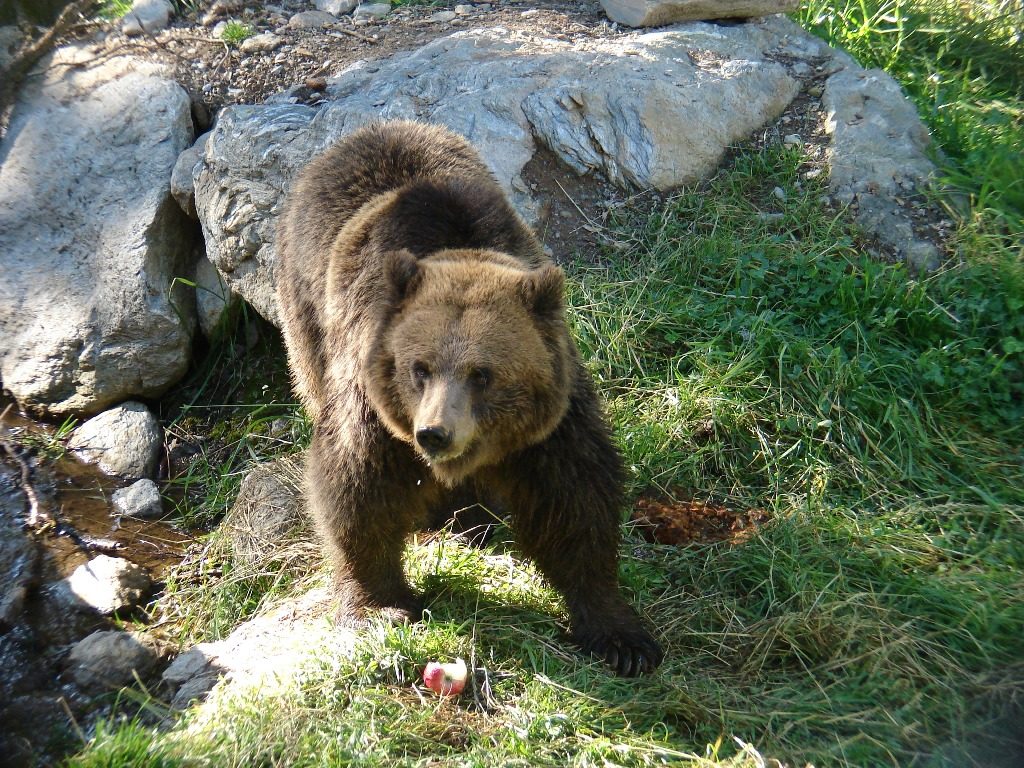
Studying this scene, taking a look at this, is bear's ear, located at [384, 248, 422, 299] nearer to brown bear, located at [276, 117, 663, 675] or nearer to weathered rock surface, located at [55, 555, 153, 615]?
brown bear, located at [276, 117, 663, 675]

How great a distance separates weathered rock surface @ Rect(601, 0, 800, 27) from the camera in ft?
23.0

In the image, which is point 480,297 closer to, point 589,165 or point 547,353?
point 547,353

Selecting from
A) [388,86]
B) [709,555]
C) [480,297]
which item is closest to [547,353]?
[480,297]

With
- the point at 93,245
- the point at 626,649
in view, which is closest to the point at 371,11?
the point at 93,245

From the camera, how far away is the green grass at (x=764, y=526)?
354cm

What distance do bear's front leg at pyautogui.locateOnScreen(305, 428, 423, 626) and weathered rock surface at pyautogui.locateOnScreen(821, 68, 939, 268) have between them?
11.7 feet

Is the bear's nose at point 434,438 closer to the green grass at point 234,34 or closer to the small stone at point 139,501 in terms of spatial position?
the small stone at point 139,501

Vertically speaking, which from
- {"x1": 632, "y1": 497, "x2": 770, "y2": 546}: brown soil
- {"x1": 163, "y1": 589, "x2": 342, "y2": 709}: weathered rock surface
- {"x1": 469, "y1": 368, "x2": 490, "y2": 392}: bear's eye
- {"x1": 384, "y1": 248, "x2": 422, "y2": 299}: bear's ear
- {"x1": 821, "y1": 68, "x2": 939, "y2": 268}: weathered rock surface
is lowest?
{"x1": 632, "y1": 497, "x2": 770, "y2": 546}: brown soil

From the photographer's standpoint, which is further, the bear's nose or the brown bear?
the brown bear

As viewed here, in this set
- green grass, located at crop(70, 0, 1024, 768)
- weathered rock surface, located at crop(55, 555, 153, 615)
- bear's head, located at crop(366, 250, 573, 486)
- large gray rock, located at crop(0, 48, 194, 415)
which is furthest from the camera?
large gray rock, located at crop(0, 48, 194, 415)

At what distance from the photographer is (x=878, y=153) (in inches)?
245

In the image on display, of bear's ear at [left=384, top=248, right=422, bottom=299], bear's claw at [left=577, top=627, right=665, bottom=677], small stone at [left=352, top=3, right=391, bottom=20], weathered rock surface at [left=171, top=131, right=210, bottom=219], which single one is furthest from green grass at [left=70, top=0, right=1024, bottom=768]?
small stone at [left=352, top=3, right=391, bottom=20]

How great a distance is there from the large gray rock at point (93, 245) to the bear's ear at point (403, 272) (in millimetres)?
3338

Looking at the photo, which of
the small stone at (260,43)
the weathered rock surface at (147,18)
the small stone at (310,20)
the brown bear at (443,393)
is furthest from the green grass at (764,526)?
the weathered rock surface at (147,18)
